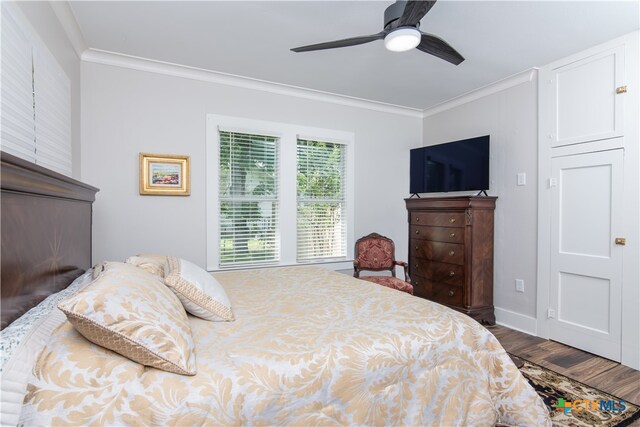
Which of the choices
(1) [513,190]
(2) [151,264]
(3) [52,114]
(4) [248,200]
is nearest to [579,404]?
(1) [513,190]

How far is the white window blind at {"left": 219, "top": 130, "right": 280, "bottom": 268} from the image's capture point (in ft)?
11.6

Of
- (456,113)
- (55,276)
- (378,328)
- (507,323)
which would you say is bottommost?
(507,323)

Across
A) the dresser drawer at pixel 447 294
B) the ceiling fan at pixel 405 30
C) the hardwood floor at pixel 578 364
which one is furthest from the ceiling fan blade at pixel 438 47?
the hardwood floor at pixel 578 364

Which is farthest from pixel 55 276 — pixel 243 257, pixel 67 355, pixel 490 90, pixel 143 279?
pixel 490 90

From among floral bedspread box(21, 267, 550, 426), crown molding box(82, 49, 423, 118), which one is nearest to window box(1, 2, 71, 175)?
crown molding box(82, 49, 423, 118)

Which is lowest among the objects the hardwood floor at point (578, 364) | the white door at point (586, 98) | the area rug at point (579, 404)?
the hardwood floor at point (578, 364)

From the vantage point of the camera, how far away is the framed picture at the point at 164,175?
10.2ft

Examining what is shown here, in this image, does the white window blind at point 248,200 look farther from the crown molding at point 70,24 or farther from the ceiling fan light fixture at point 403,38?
the ceiling fan light fixture at point 403,38

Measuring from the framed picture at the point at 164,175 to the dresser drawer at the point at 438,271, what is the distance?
2.81 meters

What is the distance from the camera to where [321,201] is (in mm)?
4070

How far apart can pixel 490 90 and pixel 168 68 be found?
11.3ft

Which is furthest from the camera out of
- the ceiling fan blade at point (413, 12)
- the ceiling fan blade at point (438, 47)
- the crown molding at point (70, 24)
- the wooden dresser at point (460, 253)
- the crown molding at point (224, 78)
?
the wooden dresser at point (460, 253)

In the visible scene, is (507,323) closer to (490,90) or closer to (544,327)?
(544,327)

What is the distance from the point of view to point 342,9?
228cm
